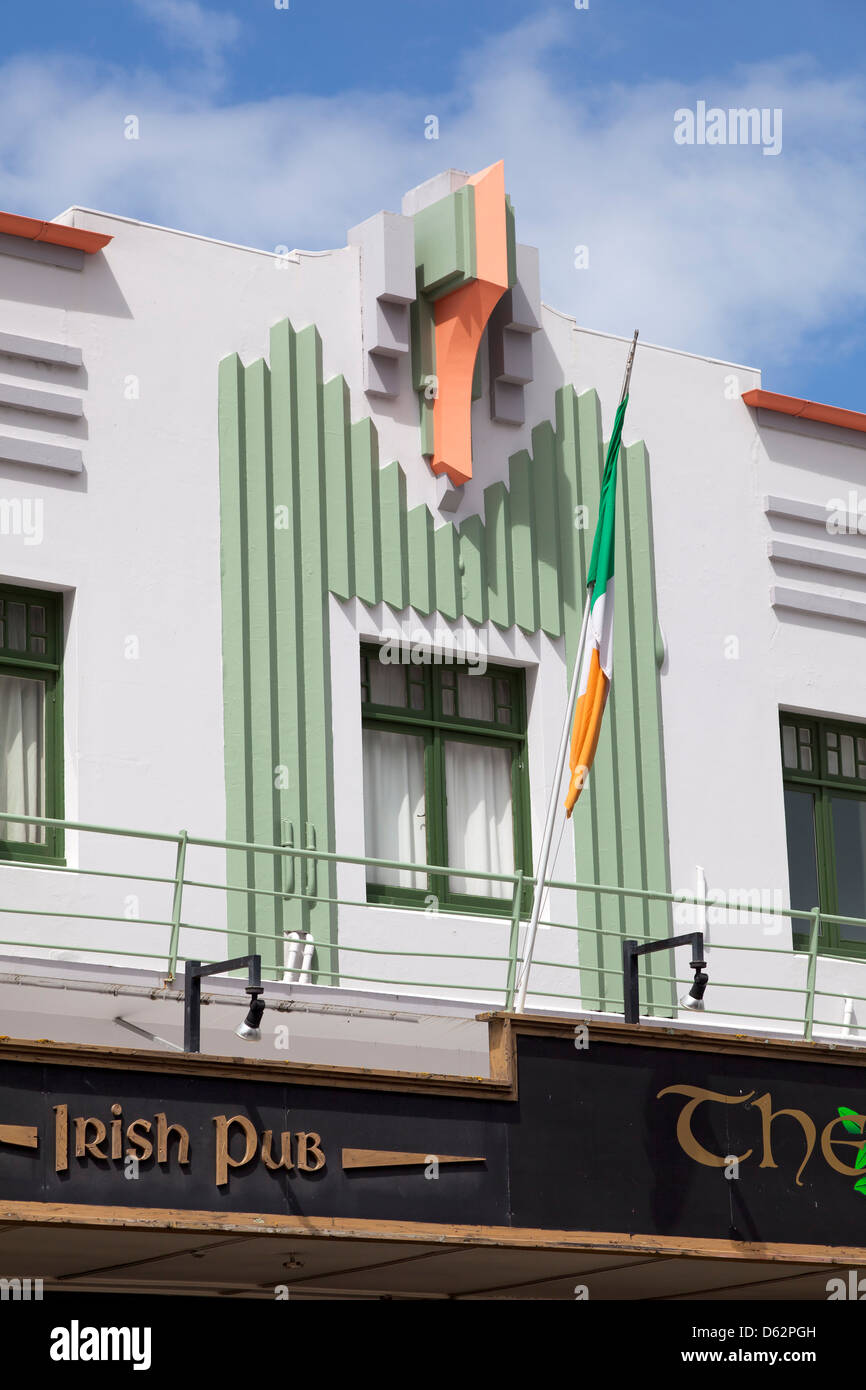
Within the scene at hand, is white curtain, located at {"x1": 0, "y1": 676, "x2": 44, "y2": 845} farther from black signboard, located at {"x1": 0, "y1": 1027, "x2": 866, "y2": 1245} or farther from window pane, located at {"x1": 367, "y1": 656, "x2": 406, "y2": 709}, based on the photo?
black signboard, located at {"x1": 0, "y1": 1027, "x2": 866, "y2": 1245}

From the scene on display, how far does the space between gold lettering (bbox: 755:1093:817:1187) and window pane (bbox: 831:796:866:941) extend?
495 centimetres

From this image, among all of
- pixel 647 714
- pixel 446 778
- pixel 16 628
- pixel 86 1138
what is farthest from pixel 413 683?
pixel 86 1138

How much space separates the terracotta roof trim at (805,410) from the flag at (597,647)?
4.01 m

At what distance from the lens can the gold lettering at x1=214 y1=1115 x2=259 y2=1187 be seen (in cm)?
1373

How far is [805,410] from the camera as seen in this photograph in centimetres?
2153

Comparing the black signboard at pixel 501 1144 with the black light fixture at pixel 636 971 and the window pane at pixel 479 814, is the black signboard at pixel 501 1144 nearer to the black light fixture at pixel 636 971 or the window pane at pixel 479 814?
the black light fixture at pixel 636 971

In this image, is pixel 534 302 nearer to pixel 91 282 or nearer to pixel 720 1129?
pixel 91 282

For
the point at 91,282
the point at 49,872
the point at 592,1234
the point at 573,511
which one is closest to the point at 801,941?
the point at 573,511

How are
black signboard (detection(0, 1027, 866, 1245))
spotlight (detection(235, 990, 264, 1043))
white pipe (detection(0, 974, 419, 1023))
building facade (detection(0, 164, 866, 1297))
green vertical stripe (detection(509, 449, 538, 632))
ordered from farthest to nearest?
green vertical stripe (detection(509, 449, 538, 632)) < building facade (detection(0, 164, 866, 1297)) < white pipe (detection(0, 974, 419, 1023)) < spotlight (detection(235, 990, 264, 1043)) < black signboard (detection(0, 1027, 866, 1245))

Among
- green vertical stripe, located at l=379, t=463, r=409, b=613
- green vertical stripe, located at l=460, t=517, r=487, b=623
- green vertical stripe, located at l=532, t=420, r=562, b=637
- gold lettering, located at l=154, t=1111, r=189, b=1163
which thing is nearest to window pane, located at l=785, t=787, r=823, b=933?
green vertical stripe, located at l=532, t=420, r=562, b=637

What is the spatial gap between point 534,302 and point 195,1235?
9.65 meters

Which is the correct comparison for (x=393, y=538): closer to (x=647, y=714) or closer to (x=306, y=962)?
(x=647, y=714)

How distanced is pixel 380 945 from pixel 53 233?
246 inches
